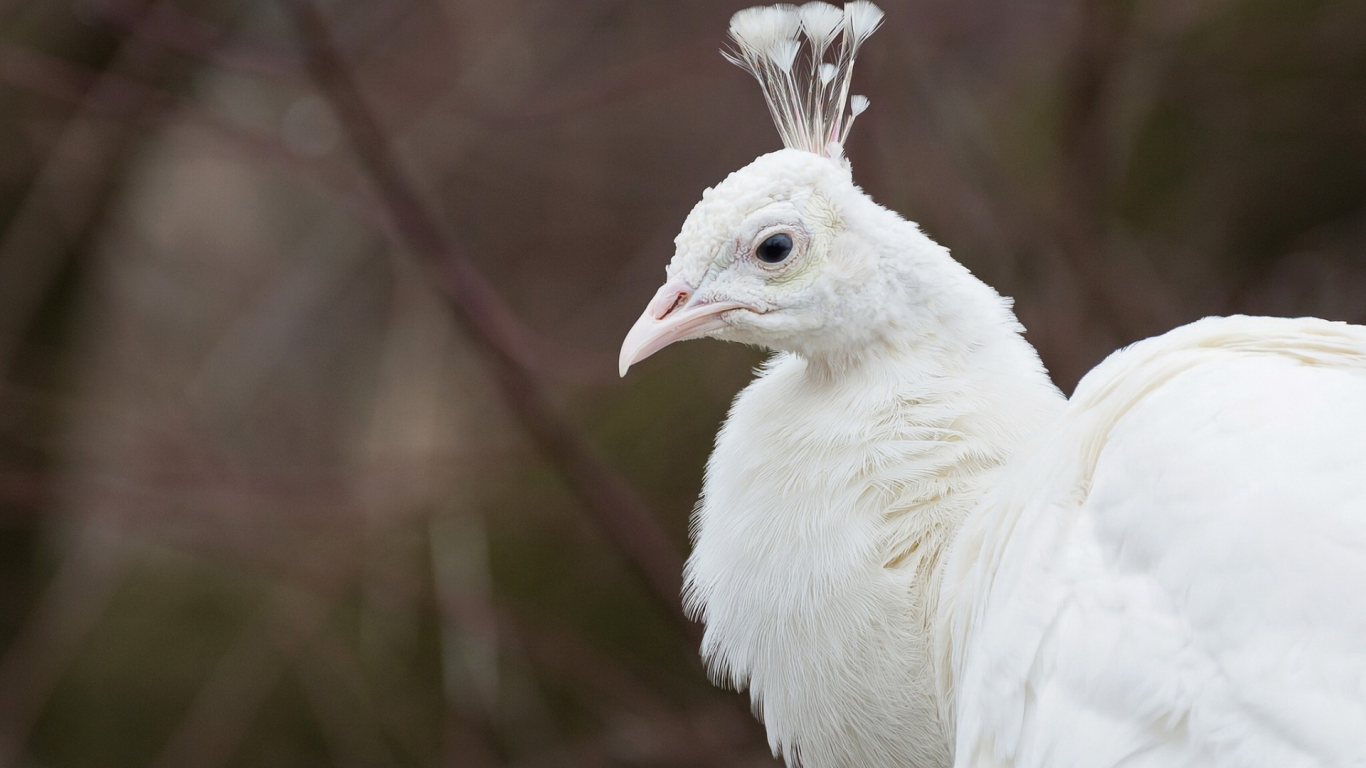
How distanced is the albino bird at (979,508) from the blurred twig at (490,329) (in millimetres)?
1139

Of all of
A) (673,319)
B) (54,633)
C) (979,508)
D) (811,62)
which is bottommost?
(54,633)

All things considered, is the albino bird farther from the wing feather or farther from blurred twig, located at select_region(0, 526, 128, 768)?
blurred twig, located at select_region(0, 526, 128, 768)

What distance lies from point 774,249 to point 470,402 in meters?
2.59

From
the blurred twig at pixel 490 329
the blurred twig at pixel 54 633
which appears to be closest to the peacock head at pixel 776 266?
the blurred twig at pixel 490 329

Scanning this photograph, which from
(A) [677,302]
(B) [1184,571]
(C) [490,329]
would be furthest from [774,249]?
(C) [490,329]

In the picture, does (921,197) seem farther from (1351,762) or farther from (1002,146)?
(1351,762)

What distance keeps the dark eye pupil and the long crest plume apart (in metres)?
0.19

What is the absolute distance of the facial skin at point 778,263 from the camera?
152cm

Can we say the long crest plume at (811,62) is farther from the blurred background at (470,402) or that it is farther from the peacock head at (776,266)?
the blurred background at (470,402)

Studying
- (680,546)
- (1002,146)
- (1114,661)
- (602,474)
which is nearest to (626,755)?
(680,546)

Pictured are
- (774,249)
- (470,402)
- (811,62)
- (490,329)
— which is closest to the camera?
(774,249)

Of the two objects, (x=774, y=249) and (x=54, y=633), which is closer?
(x=774, y=249)

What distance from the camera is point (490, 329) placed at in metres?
2.73

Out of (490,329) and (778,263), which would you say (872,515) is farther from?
(490,329)
